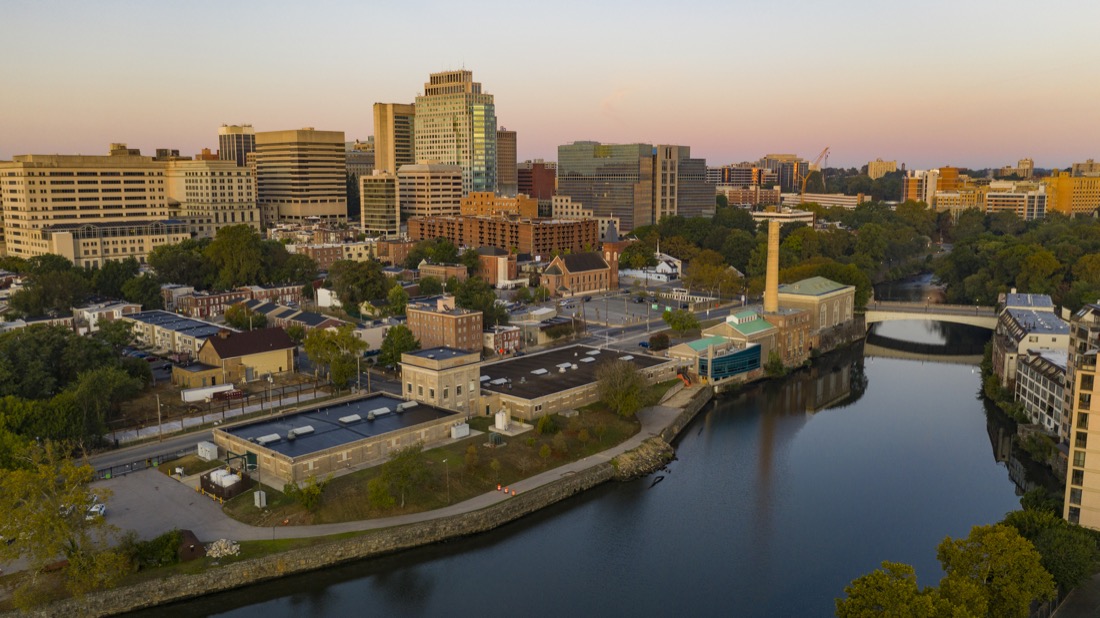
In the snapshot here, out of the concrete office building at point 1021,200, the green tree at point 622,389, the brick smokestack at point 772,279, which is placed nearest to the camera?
the green tree at point 622,389

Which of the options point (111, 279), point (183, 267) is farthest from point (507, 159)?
point (111, 279)

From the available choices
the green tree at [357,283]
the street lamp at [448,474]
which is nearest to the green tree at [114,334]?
the green tree at [357,283]

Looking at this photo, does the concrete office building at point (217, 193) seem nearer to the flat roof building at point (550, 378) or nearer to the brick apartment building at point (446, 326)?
the brick apartment building at point (446, 326)

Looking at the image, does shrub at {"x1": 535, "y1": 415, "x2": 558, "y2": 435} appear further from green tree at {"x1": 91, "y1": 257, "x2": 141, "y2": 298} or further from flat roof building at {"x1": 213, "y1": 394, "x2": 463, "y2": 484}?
green tree at {"x1": 91, "y1": 257, "x2": 141, "y2": 298}

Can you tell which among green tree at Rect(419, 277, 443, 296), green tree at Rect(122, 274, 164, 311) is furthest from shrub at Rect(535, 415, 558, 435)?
green tree at Rect(122, 274, 164, 311)

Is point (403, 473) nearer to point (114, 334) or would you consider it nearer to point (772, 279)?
point (114, 334)

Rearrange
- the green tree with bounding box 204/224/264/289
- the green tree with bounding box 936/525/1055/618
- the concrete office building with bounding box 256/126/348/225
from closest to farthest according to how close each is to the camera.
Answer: the green tree with bounding box 936/525/1055/618
the green tree with bounding box 204/224/264/289
the concrete office building with bounding box 256/126/348/225
